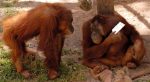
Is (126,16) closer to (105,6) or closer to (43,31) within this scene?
(105,6)

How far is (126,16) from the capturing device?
6.55m

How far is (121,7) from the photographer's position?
6941mm

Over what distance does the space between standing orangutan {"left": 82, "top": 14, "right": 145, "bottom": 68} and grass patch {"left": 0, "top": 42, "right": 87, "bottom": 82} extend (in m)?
0.18

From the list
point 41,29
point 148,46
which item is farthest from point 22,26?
point 148,46

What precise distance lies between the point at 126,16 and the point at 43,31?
239 cm

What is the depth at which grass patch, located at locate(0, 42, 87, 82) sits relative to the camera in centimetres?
475

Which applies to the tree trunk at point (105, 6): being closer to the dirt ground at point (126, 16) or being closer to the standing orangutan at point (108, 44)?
the dirt ground at point (126, 16)

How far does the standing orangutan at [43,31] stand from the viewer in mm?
4473

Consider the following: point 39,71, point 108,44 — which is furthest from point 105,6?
point 39,71

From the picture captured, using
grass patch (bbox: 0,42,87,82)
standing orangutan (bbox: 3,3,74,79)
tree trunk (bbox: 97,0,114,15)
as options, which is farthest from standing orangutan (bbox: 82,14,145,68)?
tree trunk (bbox: 97,0,114,15)

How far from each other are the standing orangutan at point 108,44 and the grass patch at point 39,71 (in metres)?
0.18

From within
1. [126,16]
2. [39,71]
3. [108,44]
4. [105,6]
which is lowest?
[39,71]

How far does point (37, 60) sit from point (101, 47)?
2.73 ft

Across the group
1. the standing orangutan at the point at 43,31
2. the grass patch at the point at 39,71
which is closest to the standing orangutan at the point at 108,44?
the grass patch at the point at 39,71
